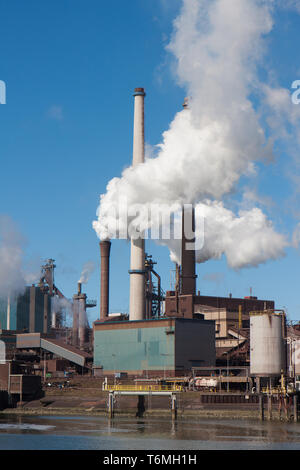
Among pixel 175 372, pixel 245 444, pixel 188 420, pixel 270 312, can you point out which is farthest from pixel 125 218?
pixel 245 444

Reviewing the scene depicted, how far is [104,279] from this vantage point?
145125mm

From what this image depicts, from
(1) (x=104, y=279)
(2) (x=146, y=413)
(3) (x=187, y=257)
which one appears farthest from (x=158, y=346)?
(1) (x=104, y=279)

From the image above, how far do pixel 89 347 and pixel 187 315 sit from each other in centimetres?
2484

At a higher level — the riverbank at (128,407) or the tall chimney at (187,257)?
the tall chimney at (187,257)

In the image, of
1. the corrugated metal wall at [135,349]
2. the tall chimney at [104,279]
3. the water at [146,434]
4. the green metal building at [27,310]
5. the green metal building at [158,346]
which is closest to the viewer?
the water at [146,434]

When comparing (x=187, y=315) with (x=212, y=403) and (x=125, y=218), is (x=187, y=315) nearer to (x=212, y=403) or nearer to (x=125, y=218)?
(x=125, y=218)

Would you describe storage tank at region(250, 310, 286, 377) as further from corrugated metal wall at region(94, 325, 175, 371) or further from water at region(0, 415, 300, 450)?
corrugated metal wall at region(94, 325, 175, 371)

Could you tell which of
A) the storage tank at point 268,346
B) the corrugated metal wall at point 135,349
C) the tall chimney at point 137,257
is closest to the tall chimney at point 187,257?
the tall chimney at point 137,257

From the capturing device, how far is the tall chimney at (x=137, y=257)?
12775 cm

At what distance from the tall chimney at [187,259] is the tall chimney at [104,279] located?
1507 cm

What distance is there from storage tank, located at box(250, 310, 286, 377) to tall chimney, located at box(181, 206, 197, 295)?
3888cm

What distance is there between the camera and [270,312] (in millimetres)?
96750

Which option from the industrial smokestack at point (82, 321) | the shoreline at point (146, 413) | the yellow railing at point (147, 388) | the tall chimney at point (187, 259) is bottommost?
the shoreline at point (146, 413)

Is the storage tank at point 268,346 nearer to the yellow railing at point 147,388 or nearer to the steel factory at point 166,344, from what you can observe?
the steel factory at point 166,344
